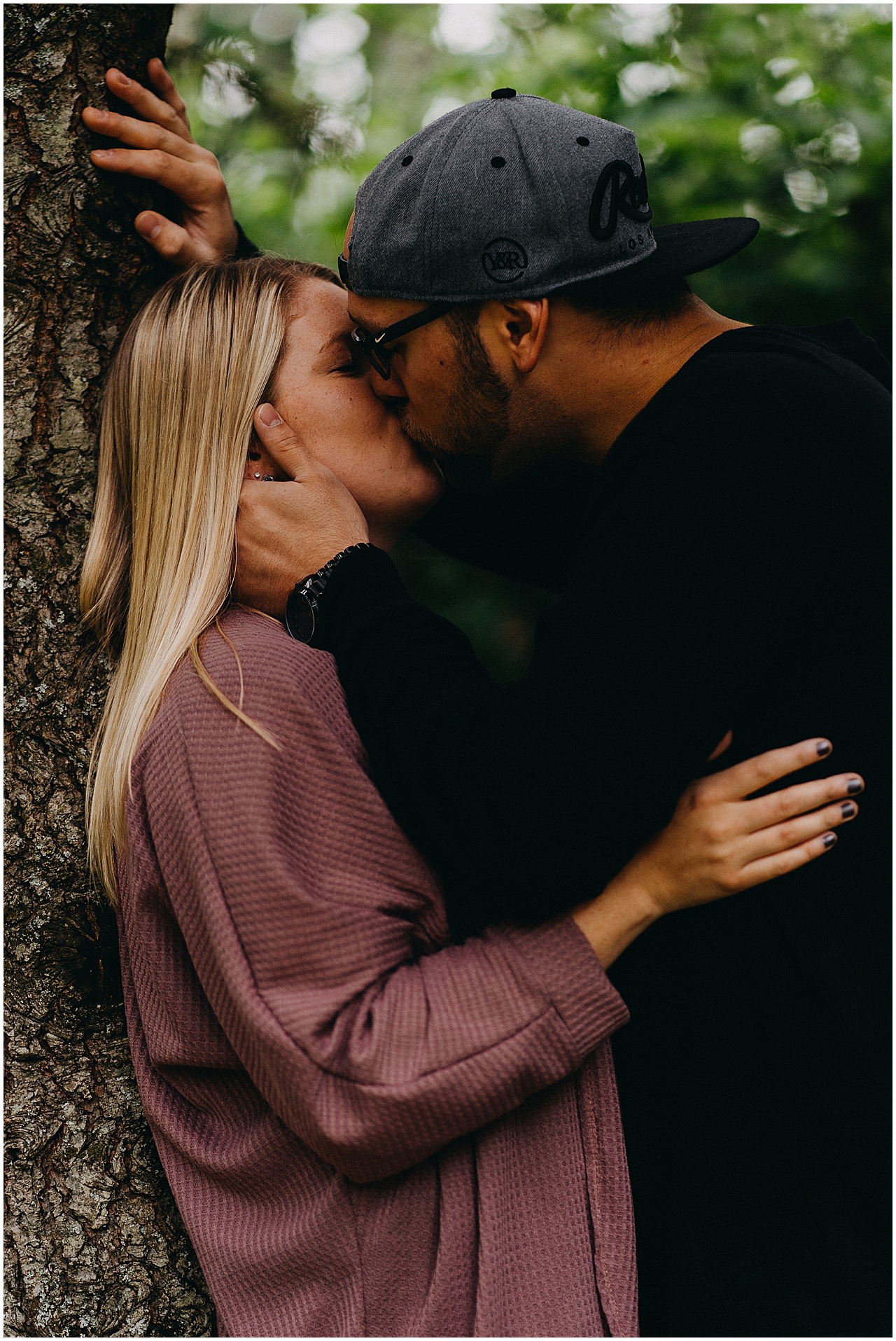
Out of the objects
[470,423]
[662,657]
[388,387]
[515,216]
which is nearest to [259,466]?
[388,387]

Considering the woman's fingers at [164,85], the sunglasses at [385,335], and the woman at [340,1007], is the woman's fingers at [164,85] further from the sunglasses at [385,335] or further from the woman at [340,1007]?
the woman at [340,1007]

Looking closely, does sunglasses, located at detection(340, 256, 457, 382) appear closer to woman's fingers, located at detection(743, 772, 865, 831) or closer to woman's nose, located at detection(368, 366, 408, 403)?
woman's nose, located at detection(368, 366, 408, 403)

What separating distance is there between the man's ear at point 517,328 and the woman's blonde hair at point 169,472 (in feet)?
1.55

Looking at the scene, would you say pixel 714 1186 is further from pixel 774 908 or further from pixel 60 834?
pixel 60 834

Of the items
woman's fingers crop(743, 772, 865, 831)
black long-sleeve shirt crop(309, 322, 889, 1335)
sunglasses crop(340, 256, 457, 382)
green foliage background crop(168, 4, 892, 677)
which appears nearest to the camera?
black long-sleeve shirt crop(309, 322, 889, 1335)

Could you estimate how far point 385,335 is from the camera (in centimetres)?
219

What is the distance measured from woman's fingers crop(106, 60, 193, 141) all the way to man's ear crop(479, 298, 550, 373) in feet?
2.78

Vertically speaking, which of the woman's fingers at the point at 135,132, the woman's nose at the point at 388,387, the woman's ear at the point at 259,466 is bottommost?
the woman's ear at the point at 259,466

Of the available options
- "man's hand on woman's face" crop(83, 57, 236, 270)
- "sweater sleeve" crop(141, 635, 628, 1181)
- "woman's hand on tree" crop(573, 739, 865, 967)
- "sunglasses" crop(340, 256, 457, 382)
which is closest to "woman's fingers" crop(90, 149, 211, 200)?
"man's hand on woman's face" crop(83, 57, 236, 270)

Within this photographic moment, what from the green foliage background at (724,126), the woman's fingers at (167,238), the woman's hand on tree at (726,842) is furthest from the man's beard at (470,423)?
the green foliage background at (724,126)

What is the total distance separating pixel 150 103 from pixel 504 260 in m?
0.89

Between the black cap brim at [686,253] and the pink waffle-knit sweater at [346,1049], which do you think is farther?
the black cap brim at [686,253]

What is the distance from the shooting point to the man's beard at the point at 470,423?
2115 millimetres

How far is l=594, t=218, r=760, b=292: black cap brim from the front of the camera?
2033mm
